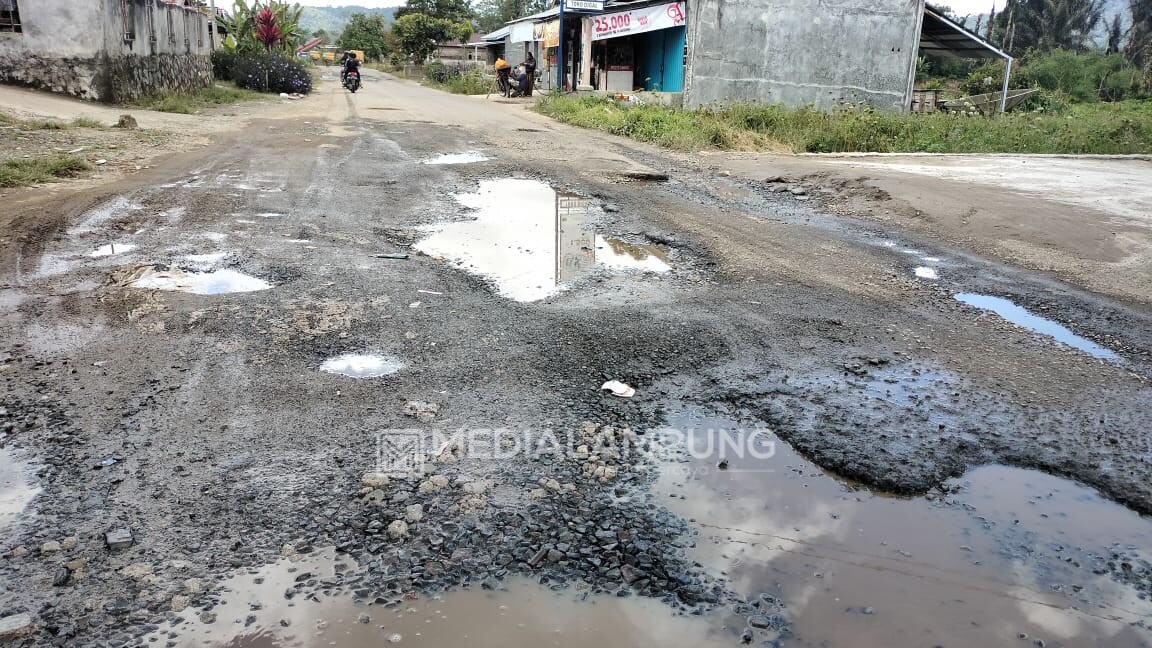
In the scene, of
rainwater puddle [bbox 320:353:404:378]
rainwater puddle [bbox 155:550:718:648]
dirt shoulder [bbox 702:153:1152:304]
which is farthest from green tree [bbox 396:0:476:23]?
rainwater puddle [bbox 155:550:718:648]

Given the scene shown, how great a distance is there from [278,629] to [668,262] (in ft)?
13.2

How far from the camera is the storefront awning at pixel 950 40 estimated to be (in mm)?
18344

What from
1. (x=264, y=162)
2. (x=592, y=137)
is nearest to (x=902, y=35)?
(x=592, y=137)

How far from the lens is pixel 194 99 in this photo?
18625 millimetres

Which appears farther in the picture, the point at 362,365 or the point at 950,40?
the point at 950,40

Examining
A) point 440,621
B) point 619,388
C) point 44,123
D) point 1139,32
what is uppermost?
point 1139,32

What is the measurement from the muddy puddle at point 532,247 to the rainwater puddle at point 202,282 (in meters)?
1.33

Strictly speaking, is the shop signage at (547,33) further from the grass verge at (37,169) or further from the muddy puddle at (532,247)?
the muddy puddle at (532,247)

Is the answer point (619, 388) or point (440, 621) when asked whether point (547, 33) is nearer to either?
point (619, 388)

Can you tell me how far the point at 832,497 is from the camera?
2.76 meters

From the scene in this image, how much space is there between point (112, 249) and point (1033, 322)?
6169mm

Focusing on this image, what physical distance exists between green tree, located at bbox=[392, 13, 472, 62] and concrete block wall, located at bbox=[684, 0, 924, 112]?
121ft

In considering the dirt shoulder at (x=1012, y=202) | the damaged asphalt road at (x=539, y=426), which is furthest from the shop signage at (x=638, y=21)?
the damaged asphalt road at (x=539, y=426)

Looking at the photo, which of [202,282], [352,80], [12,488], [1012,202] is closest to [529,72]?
[352,80]
